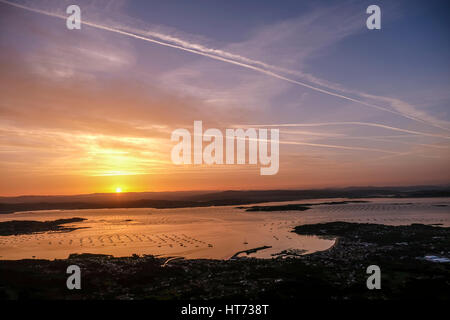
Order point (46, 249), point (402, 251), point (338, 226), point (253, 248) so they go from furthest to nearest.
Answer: point (338, 226)
point (46, 249)
point (253, 248)
point (402, 251)

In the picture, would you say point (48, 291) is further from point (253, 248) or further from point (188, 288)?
point (253, 248)

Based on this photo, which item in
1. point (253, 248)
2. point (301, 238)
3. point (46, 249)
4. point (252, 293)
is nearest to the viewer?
point (252, 293)

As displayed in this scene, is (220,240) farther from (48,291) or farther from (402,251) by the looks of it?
(48,291)

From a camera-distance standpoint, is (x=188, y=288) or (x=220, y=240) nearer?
(x=188, y=288)

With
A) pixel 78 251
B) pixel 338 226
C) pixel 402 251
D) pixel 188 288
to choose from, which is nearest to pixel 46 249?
pixel 78 251

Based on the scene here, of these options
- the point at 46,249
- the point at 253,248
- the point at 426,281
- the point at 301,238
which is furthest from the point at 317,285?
the point at 46,249
